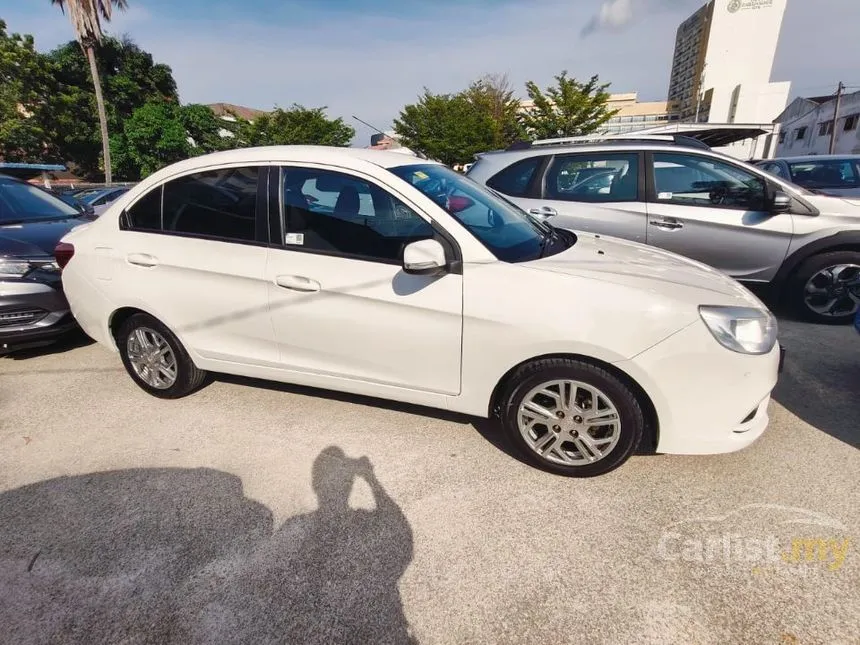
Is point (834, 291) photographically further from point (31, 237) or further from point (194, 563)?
point (31, 237)

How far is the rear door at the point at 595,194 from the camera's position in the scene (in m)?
4.56

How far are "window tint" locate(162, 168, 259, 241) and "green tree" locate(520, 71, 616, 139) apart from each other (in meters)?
27.6

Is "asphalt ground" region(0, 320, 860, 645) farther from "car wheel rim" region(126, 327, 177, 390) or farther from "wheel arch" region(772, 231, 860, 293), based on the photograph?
"wheel arch" region(772, 231, 860, 293)

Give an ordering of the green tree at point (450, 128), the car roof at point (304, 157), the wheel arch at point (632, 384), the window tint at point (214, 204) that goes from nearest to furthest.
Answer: the wheel arch at point (632, 384) < the car roof at point (304, 157) < the window tint at point (214, 204) < the green tree at point (450, 128)

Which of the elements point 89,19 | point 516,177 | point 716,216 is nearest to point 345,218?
point 516,177

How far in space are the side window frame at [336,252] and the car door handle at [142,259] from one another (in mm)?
892

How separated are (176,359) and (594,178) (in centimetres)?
407

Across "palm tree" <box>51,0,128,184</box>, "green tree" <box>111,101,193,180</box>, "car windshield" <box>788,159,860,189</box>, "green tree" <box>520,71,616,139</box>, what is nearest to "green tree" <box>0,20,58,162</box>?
"green tree" <box>111,101,193,180</box>

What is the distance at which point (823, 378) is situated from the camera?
137 inches

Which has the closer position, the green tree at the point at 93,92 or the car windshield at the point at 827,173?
the car windshield at the point at 827,173

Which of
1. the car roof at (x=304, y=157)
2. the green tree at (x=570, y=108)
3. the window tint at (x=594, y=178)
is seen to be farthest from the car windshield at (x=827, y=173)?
the green tree at (x=570, y=108)

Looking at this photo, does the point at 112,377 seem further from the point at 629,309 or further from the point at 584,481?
the point at 629,309

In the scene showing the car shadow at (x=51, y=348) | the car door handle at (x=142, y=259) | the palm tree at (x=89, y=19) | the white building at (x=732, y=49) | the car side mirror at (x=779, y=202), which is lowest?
the car shadow at (x=51, y=348)

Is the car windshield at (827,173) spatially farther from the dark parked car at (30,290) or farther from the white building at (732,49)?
the white building at (732,49)
